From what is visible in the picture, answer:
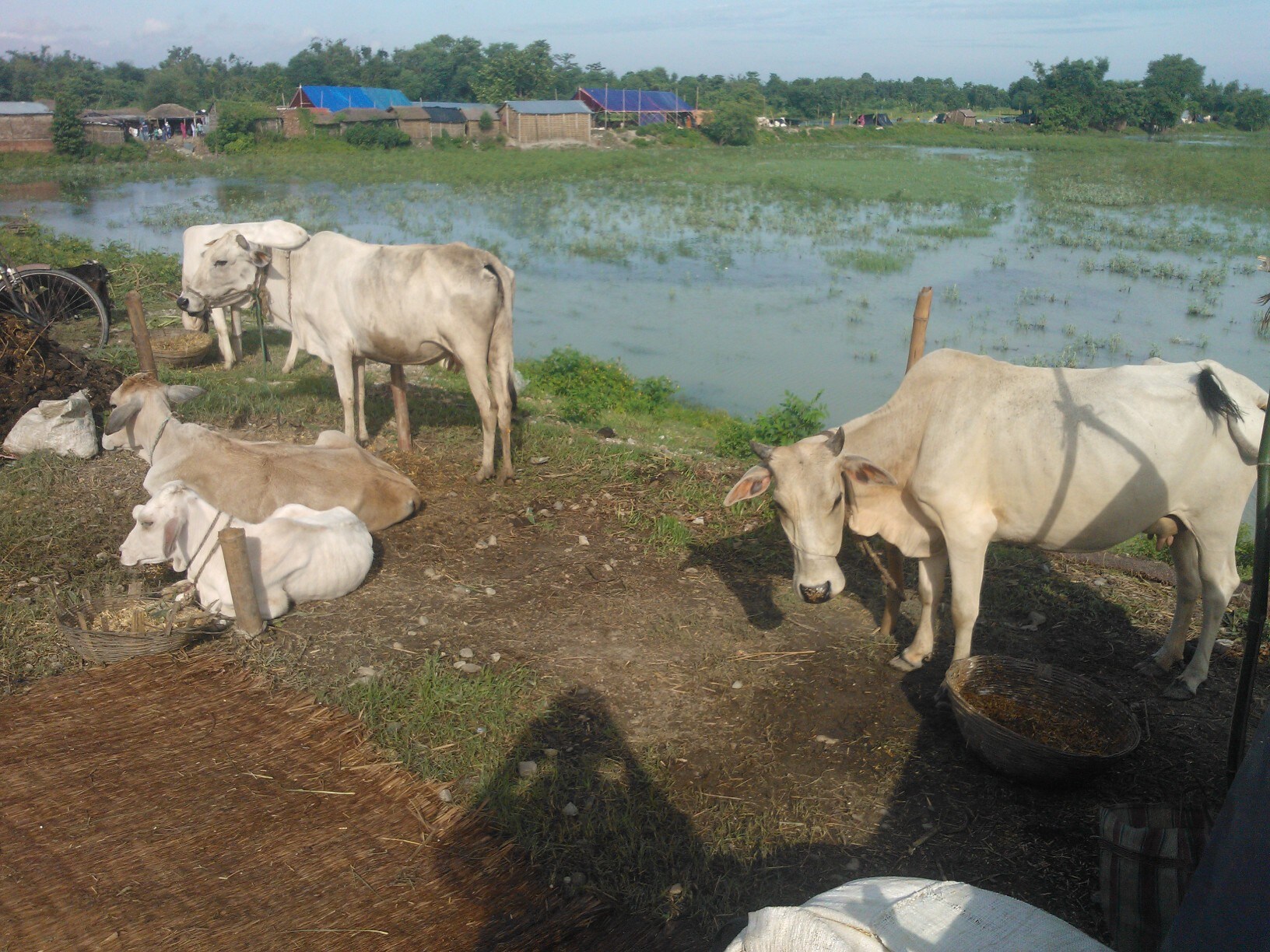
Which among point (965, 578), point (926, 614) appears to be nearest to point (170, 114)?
point (926, 614)

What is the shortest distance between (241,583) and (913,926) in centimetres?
390

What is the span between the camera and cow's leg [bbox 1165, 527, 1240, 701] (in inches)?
180

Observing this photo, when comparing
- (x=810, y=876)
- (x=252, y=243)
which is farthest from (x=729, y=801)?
(x=252, y=243)

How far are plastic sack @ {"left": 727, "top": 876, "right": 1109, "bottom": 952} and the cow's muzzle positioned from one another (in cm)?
227

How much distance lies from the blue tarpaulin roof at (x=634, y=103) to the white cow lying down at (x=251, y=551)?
6222 cm

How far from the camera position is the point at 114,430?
625cm

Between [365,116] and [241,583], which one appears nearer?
[241,583]

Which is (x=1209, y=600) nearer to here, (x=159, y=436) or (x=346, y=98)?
(x=159, y=436)

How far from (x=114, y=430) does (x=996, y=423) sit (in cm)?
541

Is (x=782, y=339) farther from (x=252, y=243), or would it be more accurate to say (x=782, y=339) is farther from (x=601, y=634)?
(x=601, y=634)

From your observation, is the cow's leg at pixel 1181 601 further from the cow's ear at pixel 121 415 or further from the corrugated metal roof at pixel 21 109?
the corrugated metal roof at pixel 21 109

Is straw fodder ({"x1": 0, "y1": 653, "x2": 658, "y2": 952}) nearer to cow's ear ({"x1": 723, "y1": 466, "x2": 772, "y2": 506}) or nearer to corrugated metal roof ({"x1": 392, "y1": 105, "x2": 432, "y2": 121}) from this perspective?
cow's ear ({"x1": 723, "y1": 466, "x2": 772, "y2": 506})

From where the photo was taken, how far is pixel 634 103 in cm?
6550

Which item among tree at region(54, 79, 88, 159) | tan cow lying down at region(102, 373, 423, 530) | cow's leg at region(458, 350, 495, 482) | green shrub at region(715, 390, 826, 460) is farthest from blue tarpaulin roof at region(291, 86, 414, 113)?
tan cow lying down at region(102, 373, 423, 530)
